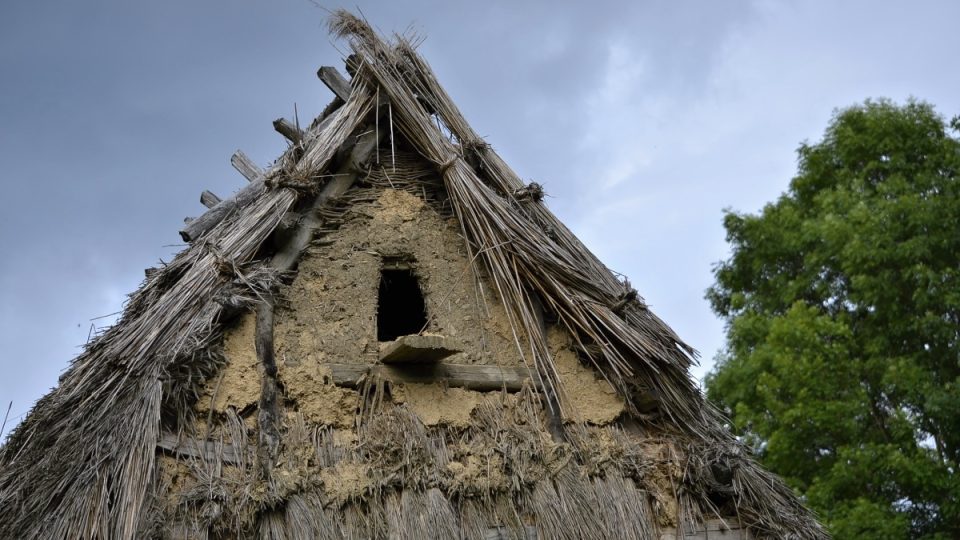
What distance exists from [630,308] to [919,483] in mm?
7931

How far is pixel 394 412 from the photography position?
5.73 m

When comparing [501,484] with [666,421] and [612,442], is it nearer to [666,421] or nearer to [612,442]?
[612,442]

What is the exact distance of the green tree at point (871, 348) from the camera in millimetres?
12664

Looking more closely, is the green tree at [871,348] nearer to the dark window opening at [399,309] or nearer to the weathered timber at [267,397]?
the dark window opening at [399,309]

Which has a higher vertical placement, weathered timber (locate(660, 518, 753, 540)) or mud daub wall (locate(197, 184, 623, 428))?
mud daub wall (locate(197, 184, 623, 428))

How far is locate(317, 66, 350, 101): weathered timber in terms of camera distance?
7074 millimetres

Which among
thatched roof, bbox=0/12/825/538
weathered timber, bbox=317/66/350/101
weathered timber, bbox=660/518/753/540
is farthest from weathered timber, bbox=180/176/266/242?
weathered timber, bbox=660/518/753/540

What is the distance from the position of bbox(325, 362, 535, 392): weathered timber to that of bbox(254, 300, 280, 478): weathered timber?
36 centimetres

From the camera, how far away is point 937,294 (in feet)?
43.0

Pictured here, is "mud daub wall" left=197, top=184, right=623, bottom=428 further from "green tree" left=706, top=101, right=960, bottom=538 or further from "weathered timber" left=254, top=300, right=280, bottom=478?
"green tree" left=706, top=101, right=960, bottom=538

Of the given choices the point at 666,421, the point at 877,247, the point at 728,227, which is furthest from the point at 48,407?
the point at 728,227

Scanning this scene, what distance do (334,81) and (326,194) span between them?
3.68 feet

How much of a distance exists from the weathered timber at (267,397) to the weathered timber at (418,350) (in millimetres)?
670

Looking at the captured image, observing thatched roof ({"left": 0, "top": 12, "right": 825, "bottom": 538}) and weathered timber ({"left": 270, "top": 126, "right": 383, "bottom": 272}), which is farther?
weathered timber ({"left": 270, "top": 126, "right": 383, "bottom": 272})
